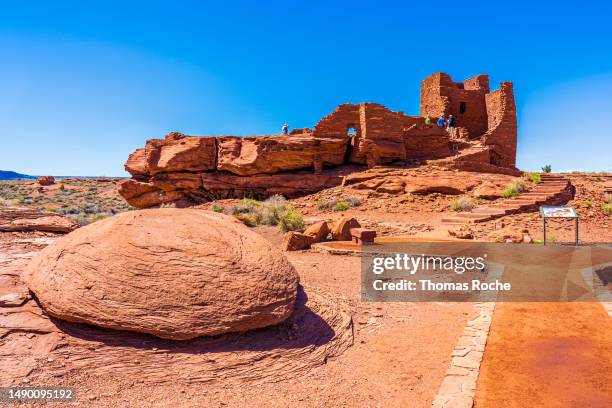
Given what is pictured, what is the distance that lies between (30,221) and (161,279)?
5.88m

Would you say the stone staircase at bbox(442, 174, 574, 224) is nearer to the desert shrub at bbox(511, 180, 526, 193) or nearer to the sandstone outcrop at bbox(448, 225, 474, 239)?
the desert shrub at bbox(511, 180, 526, 193)

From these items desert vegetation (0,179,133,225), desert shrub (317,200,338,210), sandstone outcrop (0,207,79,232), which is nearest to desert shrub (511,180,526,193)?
desert shrub (317,200,338,210)

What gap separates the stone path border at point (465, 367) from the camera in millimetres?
3322

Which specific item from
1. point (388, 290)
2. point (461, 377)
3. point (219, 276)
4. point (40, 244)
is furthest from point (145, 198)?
point (461, 377)

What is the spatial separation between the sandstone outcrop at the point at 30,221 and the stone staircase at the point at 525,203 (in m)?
11.4

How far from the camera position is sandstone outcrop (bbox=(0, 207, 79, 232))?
7.56m

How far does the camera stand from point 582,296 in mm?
5777

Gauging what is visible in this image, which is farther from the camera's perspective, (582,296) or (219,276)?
(582,296)

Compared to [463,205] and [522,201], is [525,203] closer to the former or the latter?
[522,201]

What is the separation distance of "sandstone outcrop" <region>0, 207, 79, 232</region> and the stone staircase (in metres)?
11.4

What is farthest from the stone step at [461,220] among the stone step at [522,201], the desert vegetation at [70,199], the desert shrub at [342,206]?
the desert vegetation at [70,199]

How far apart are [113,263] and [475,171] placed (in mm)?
17336

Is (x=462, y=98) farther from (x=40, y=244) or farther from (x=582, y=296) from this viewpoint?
(x=40, y=244)
